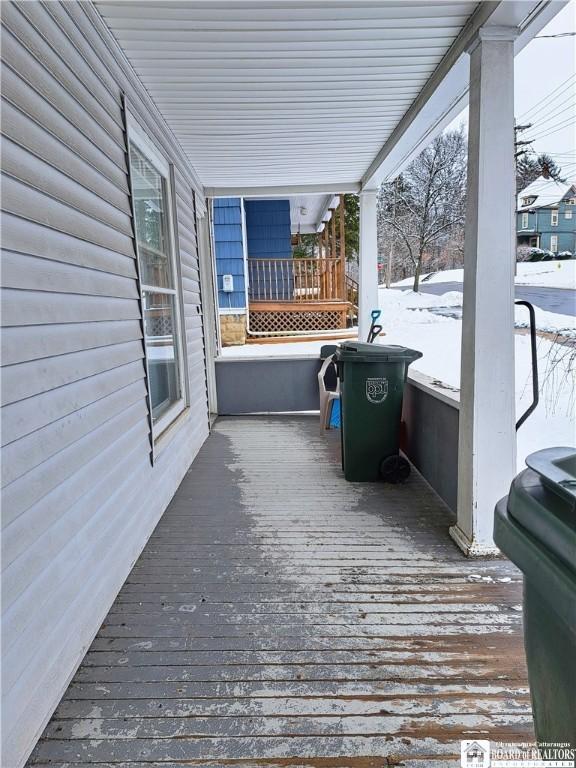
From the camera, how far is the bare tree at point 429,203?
434 centimetres

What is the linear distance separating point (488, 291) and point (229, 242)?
670cm

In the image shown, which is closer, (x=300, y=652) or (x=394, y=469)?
(x=300, y=652)

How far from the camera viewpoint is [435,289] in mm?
5523

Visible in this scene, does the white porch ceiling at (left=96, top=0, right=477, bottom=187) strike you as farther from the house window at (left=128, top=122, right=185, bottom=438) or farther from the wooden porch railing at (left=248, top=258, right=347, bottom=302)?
the wooden porch railing at (left=248, top=258, right=347, bottom=302)

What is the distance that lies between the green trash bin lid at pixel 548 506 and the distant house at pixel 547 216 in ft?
7.05

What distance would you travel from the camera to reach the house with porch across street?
147 cm

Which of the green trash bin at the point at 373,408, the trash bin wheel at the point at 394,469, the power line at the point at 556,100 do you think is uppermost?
the power line at the point at 556,100

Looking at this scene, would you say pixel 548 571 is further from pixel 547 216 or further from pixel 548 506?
pixel 547 216

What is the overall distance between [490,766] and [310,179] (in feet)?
18.1

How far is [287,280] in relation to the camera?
1005cm

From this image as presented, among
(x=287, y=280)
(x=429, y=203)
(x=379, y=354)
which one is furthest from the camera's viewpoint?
(x=287, y=280)

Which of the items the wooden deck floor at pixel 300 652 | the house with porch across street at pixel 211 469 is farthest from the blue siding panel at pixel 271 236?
the wooden deck floor at pixel 300 652

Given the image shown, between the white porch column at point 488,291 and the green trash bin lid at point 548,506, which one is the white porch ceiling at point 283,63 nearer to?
the white porch column at point 488,291

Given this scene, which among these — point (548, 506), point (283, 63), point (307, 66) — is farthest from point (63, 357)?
point (307, 66)
